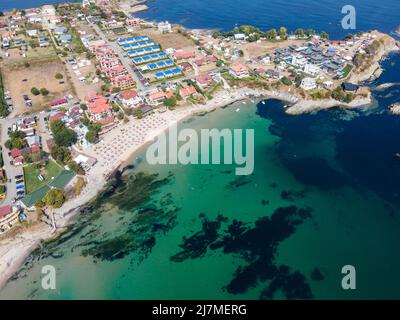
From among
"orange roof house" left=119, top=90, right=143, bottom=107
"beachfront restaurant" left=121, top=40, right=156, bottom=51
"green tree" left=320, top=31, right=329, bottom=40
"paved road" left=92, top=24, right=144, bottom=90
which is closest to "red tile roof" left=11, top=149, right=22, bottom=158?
"orange roof house" left=119, top=90, right=143, bottom=107

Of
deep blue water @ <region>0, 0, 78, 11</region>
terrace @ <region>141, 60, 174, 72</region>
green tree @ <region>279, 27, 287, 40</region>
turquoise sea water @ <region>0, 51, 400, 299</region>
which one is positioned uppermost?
deep blue water @ <region>0, 0, 78, 11</region>

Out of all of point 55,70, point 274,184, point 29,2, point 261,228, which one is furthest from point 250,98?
point 29,2

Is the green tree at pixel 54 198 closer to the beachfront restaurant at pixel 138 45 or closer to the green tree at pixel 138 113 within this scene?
the green tree at pixel 138 113

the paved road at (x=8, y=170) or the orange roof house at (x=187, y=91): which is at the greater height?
the orange roof house at (x=187, y=91)

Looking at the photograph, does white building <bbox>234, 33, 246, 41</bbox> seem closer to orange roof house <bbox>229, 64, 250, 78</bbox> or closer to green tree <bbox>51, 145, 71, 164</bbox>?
orange roof house <bbox>229, 64, 250, 78</bbox>

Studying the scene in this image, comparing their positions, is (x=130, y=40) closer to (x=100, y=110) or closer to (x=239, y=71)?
(x=239, y=71)

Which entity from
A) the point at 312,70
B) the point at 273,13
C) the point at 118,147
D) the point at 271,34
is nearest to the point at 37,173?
the point at 118,147

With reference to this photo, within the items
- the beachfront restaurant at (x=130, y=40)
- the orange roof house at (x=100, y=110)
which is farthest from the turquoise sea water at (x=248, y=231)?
the beachfront restaurant at (x=130, y=40)
